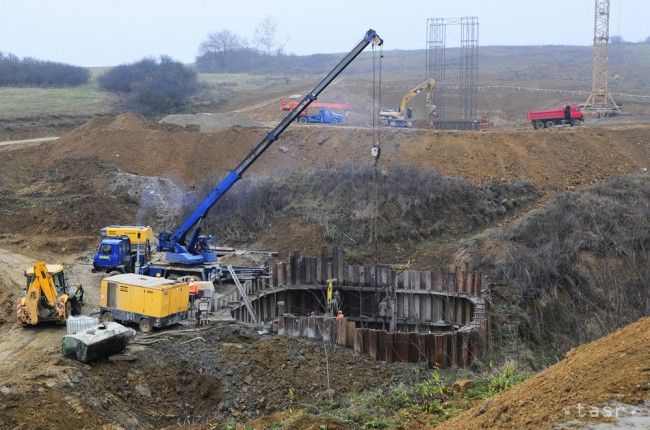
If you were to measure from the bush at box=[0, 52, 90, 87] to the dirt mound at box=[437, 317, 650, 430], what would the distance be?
8039 centimetres

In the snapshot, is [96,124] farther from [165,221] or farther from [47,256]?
[47,256]

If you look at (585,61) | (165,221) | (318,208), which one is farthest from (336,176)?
(585,61)

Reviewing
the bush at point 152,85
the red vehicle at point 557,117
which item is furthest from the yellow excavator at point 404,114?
the bush at point 152,85

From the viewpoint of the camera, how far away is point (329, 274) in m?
25.4

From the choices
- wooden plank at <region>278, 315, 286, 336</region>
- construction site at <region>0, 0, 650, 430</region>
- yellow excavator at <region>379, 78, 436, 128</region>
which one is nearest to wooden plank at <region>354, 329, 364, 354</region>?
construction site at <region>0, 0, 650, 430</region>

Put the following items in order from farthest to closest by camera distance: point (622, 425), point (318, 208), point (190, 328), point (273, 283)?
point (318, 208) < point (273, 283) < point (190, 328) < point (622, 425)

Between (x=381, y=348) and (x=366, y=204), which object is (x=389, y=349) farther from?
(x=366, y=204)

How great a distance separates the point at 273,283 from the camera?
80.6 ft

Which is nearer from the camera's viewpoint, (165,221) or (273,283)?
(273,283)

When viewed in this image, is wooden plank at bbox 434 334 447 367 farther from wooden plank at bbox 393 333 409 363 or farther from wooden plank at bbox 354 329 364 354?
wooden plank at bbox 354 329 364 354

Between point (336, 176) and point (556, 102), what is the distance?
120ft

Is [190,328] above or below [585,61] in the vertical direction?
below

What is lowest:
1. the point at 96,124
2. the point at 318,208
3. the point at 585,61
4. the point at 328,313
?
the point at 328,313

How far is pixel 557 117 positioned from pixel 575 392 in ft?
122
